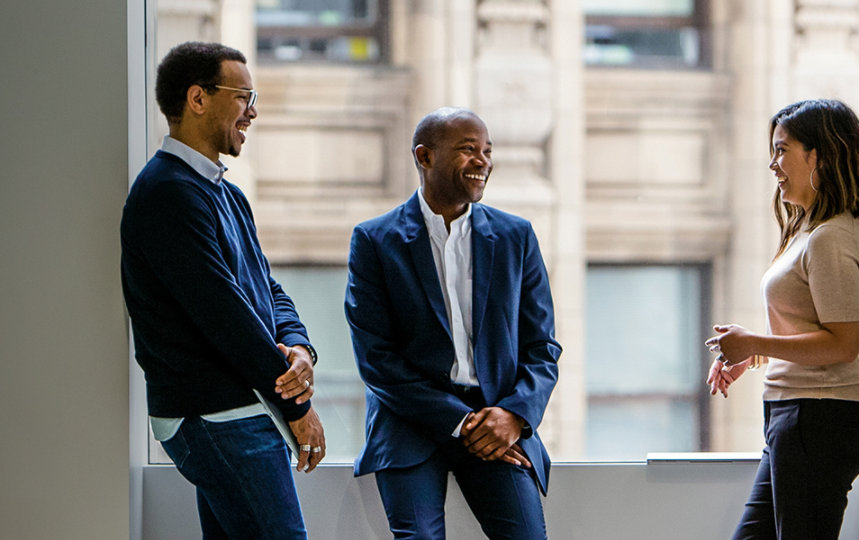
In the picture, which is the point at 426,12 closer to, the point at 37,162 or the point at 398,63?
the point at 398,63

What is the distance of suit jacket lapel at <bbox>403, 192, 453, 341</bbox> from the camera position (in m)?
2.90

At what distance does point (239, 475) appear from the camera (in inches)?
90.7

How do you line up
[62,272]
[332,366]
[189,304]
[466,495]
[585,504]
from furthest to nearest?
[332,366] → [585,504] → [62,272] → [466,495] → [189,304]

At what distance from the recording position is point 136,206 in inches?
91.4

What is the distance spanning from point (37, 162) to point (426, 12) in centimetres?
148

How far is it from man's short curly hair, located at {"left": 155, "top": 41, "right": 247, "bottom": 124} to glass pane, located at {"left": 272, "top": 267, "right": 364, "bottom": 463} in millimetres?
1143

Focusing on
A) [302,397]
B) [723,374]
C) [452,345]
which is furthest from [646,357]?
[302,397]

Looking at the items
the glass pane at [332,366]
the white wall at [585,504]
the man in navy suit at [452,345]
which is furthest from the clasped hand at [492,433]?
the glass pane at [332,366]

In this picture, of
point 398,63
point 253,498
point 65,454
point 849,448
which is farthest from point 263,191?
point 849,448

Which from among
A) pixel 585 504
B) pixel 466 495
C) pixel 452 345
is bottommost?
pixel 585 504

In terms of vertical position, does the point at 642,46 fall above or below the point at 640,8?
below

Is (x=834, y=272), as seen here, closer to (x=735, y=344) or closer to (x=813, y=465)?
(x=735, y=344)

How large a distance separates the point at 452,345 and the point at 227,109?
952 millimetres

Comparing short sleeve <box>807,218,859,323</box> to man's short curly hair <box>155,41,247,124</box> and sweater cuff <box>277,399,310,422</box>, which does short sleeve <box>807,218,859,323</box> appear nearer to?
sweater cuff <box>277,399,310,422</box>
